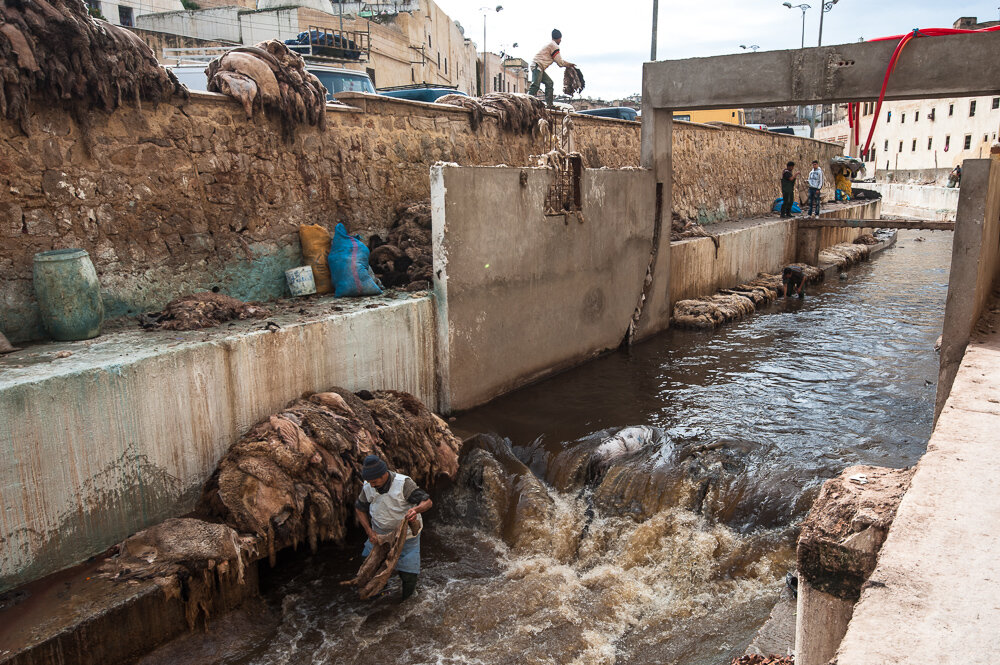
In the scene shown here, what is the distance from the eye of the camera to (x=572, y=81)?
1131 centimetres

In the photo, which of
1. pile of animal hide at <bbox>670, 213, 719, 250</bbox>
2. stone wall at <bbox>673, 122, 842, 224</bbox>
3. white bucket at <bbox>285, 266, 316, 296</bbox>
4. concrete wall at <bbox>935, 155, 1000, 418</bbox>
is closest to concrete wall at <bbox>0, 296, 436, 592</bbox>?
white bucket at <bbox>285, 266, 316, 296</bbox>

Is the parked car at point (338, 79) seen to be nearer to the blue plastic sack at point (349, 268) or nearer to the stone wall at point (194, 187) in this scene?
the stone wall at point (194, 187)

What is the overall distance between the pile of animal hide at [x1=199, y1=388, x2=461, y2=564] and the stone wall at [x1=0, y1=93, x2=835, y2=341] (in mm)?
1995

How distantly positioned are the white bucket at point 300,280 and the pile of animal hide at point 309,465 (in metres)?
1.67

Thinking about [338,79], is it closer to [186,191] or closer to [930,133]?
[186,191]

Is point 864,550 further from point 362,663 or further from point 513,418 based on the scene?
point 513,418

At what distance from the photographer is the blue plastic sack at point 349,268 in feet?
25.3

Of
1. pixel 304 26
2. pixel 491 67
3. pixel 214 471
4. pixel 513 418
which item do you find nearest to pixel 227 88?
pixel 214 471

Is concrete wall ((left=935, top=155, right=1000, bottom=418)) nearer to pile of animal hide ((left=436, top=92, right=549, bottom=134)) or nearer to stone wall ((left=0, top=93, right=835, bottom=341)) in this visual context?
stone wall ((left=0, top=93, right=835, bottom=341))

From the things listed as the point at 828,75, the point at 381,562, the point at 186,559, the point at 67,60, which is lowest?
the point at 381,562

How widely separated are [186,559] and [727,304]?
36.6 feet

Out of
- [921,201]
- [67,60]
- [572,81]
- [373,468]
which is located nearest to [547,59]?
[572,81]

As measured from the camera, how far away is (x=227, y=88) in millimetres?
7191

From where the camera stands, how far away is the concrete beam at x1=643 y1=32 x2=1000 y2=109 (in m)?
8.95
